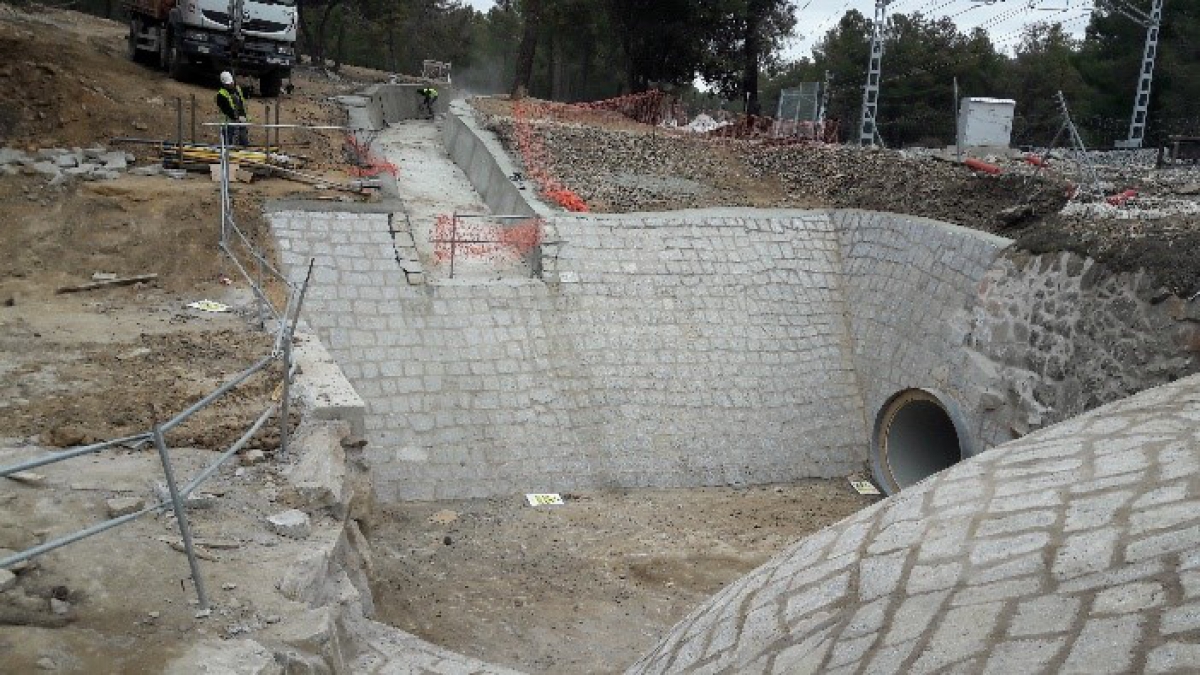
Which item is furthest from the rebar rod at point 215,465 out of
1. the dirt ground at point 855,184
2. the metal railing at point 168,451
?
the dirt ground at point 855,184

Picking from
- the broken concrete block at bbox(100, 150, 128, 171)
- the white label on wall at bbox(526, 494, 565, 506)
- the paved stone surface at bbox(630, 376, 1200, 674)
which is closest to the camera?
the paved stone surface at bbox(630, 376, 1200, 674)

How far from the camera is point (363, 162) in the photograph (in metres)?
18.1

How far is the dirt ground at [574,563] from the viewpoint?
9.04 meters

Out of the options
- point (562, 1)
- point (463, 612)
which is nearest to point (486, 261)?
point (463, 612)

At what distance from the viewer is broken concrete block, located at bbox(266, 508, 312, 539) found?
6.19 m

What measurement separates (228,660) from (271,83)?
20.1 m

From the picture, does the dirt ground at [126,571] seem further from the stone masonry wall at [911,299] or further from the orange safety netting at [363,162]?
the orange safety netting at [363,162]

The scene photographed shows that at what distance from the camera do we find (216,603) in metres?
5.17

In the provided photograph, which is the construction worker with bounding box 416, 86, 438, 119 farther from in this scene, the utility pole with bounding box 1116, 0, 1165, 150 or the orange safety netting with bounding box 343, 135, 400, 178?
the utility pole with bounding box 1116, 0, 1165, 150

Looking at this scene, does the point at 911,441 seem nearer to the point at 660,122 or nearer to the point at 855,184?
the point at 855,184

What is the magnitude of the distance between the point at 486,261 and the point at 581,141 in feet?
19.9

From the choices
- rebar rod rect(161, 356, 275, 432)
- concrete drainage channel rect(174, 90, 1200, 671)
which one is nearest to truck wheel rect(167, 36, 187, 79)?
concrete drainage channel rect(174, 90, 1200, 671)

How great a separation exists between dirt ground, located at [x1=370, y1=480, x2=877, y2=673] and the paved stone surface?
4.86m

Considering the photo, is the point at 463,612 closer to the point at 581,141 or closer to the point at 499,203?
the point at 499,203
